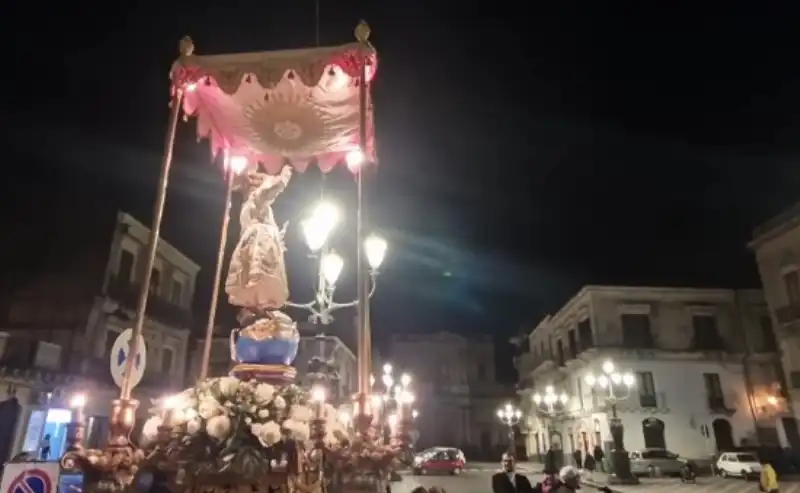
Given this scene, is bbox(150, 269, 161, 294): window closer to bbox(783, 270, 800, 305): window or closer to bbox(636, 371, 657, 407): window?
bbox(636, 371, 657, 407): window

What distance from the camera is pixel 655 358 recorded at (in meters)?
28.1

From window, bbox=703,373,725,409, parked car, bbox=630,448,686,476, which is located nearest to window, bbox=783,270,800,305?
window, bbox=703,373,725,409

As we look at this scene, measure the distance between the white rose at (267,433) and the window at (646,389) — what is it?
27.2 m

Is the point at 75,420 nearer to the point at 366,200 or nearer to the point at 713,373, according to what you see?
the point at 366,200

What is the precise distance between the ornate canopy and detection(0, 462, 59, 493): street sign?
3634 millimetres

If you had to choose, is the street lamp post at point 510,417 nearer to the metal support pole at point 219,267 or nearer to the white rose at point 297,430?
the metal support pole at point 219,267

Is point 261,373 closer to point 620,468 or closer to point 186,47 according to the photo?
point 186,47

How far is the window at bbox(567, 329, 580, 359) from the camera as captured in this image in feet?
106

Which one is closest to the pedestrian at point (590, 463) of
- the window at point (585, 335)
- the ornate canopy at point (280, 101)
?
the window at point (585, 335)

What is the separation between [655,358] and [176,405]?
93.1 ft

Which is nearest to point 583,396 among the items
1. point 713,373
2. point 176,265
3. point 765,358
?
point 713,373

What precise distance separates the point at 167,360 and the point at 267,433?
1013 inches

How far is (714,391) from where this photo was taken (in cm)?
2748

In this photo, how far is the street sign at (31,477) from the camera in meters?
4.45
